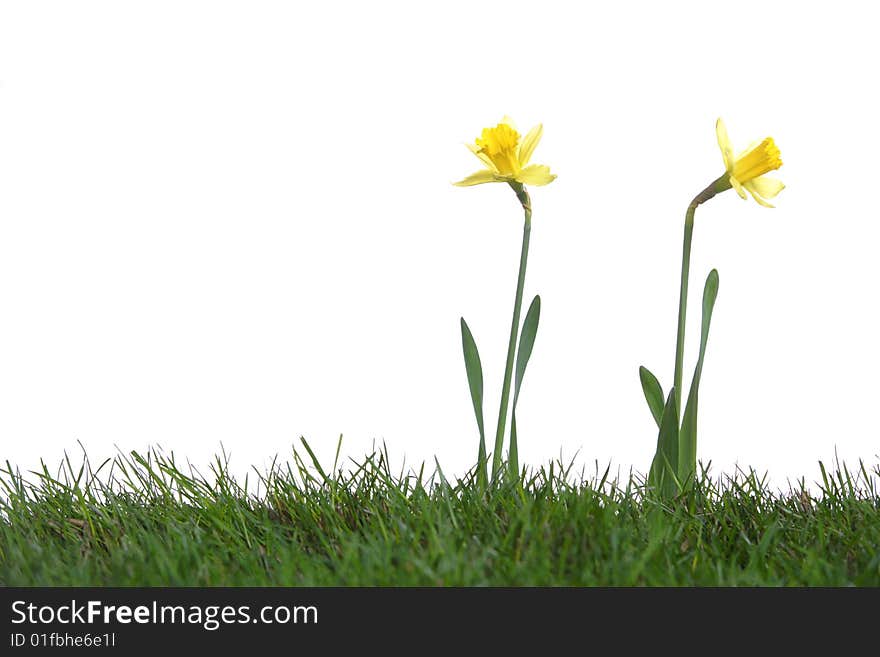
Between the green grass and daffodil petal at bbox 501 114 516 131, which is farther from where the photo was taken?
daffodil petal at bbox 501 114 516 131

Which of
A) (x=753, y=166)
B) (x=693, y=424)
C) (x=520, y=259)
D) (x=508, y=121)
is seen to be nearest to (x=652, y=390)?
(x=693, y=424)

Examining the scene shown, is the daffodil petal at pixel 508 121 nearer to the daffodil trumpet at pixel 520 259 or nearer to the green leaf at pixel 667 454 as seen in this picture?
the daffodil trumpet at pixel 520 259

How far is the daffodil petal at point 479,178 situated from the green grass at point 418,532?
0.56 m

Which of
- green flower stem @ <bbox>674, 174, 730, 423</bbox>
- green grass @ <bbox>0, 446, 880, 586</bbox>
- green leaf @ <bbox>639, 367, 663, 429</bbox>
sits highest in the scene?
green flower stem @ <bbox>674, 174, 730, 423</bbox>

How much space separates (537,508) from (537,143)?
71 cm

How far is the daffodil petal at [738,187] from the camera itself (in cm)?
176

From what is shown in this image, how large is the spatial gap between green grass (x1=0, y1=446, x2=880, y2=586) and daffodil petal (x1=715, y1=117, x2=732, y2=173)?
1.97ft

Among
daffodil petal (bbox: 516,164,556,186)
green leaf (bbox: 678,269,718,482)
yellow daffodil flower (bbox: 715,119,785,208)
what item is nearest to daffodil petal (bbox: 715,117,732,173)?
yellow daffodil flower (bbox: 715,119,785,208)

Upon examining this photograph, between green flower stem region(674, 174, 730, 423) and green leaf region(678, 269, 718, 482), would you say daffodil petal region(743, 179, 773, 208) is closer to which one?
green flower stem region(674, 174, 730, 423)

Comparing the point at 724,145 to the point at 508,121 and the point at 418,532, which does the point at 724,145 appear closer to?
the point at 508,121

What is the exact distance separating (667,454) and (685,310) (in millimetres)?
276

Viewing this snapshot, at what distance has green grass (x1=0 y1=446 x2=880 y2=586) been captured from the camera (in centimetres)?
126
